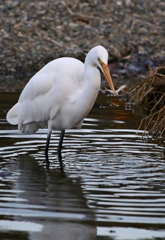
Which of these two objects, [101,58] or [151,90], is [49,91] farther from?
[151,90]

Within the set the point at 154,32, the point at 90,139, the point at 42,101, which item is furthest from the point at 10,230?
the point at 154,32

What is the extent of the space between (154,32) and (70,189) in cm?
1177

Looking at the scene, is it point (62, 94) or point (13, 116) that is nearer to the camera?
point (62, 94)

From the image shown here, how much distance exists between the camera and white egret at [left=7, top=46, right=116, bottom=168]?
9.54 metres

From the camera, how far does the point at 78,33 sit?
1944 centimetres

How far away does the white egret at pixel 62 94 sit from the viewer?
9539 mm

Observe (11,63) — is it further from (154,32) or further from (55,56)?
(154,32)

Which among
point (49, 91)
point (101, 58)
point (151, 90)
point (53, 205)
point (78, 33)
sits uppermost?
point (101, 58)

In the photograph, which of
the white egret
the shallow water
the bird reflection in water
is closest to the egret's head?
the white egret

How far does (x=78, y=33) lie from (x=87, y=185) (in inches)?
436

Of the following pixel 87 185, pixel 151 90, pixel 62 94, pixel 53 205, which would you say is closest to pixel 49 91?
pixel 62 94

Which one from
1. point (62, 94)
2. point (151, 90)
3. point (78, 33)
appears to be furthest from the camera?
point (78, 33)

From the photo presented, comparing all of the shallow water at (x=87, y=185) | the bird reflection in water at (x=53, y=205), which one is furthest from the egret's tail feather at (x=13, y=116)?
the bird reflection in water at (x=53, y=205)

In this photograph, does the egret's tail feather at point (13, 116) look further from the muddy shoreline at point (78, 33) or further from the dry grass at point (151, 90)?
the muddy shoreline at point (78, 33)
